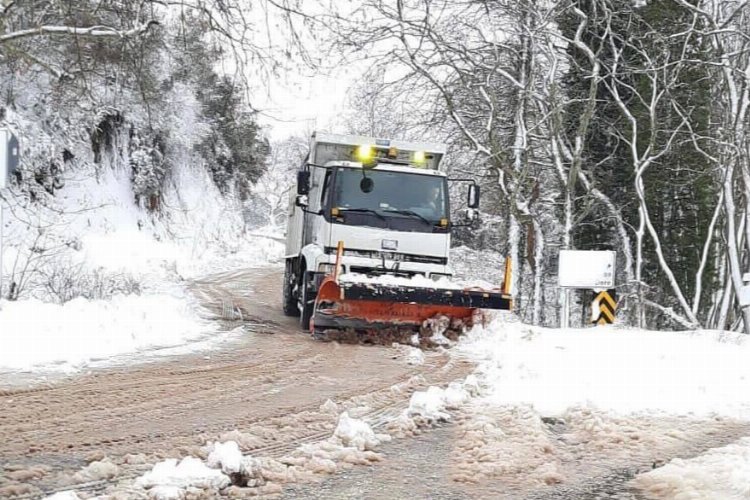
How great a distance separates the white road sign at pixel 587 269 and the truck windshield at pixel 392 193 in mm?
2011

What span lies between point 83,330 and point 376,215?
442 centimetres

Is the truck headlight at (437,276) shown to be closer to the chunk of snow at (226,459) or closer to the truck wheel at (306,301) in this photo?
the truck wheel at (306,301)

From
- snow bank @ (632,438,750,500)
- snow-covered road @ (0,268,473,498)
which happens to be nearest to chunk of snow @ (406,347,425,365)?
snow-covered road @ (0,268,473,498)

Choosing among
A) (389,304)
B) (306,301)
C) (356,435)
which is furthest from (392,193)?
(356,435)

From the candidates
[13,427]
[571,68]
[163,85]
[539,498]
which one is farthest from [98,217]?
[539,498]

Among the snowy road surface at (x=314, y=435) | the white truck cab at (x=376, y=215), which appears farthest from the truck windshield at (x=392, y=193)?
the snowy road surface at (x=314, y=435)

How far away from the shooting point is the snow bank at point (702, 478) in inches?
152

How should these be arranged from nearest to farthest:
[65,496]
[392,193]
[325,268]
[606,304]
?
[65,496] < [325,268] < [392,193] < [606,304]

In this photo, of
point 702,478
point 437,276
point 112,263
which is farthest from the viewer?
point 112,263

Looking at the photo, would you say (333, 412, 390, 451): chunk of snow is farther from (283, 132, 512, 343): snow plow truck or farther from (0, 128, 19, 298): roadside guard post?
(283, 132, 512, 343): snow plow truck

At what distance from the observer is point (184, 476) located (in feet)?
12.5

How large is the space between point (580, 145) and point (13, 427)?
1382 centimetres

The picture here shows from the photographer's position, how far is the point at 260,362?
8.39m

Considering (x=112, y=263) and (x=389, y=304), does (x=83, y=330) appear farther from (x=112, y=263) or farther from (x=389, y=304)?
(x=112, y=263)
